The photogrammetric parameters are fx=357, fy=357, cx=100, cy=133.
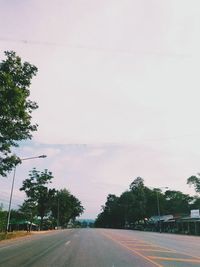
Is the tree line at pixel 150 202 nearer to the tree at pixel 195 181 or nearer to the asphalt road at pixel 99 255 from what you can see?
the tree at pixel 195 181

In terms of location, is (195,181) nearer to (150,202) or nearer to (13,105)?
(150,202)

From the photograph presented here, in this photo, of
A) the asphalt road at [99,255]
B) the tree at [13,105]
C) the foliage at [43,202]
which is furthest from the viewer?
the foliage at [43,202]

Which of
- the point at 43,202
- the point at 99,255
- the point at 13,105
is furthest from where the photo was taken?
the point at 43,202

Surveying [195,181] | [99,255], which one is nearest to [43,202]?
[195,181]

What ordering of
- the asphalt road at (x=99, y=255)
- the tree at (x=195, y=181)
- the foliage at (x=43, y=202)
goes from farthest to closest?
the tree at (x=195, y=181) < the foliage at (x=43, y=202) < the asphalt road at (x=99, y=255)

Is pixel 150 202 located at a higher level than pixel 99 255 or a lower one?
higher

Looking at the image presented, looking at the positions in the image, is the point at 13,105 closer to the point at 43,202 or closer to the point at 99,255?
the point at 99,255

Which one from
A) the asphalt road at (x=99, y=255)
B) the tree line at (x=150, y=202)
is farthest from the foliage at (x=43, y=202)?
the asphalt road at (x=99, y=255)

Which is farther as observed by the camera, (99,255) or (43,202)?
(43,202)

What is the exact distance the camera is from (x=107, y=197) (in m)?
189

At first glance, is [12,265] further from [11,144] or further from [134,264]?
[11,144]

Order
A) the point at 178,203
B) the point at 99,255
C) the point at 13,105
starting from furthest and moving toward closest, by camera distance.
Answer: the point at 178,203 → the point at 13,105 → the point at 99,255

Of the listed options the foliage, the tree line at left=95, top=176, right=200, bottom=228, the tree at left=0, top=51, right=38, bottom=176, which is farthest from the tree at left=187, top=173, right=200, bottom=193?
the tree at left=0, top=51, right=38, bottom=176

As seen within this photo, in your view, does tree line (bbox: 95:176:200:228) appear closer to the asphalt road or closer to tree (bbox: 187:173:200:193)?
tree (bbox: 187:173:200:193)
